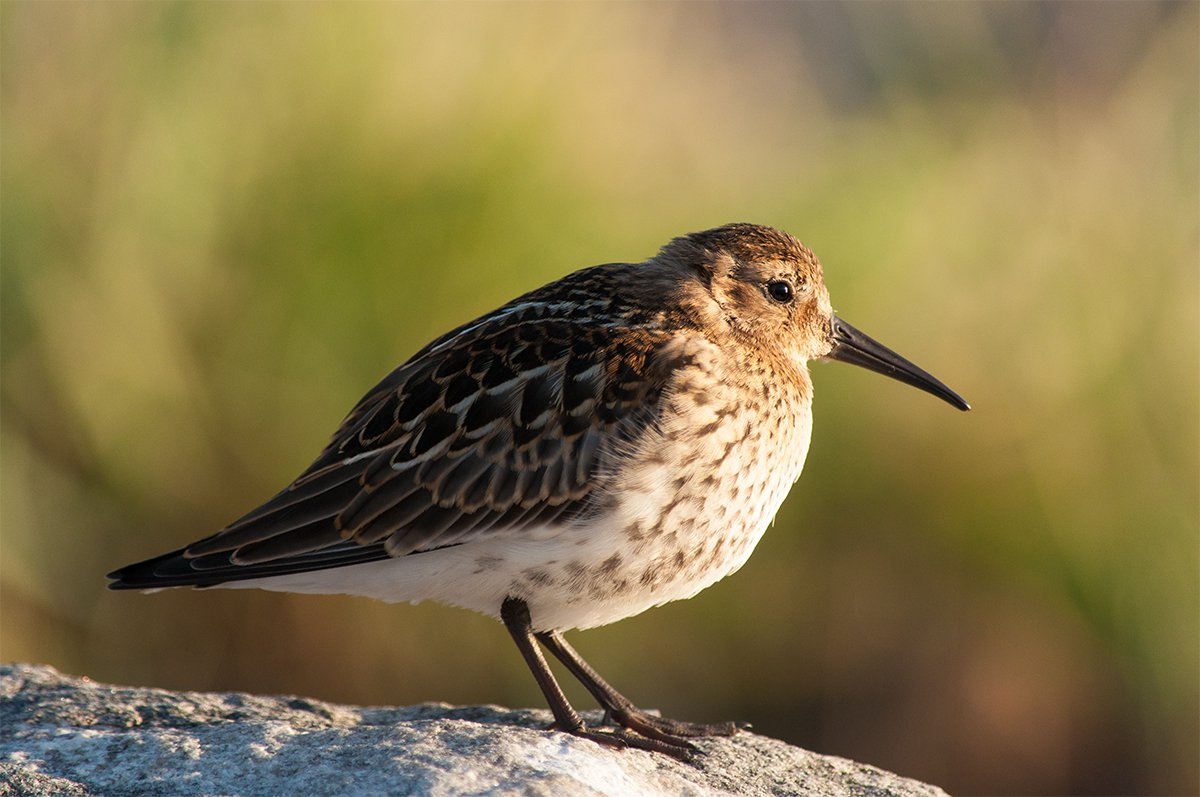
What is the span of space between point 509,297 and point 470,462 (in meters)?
3.34

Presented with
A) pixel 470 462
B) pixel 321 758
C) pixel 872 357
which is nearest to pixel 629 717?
pixel 470 462

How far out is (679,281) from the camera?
5133 millimetres

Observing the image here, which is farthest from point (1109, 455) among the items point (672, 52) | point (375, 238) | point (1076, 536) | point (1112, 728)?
point (375, 238)

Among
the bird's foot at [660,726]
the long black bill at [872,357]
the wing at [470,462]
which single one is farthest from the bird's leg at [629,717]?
the long black bill at [872,357]

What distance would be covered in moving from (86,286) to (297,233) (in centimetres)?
115

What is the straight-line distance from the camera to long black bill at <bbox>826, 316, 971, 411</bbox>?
566cm

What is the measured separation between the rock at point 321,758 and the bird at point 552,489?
26cm

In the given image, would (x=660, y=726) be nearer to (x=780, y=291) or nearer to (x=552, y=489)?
(x=552, y=489)

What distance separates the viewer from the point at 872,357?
5695mm

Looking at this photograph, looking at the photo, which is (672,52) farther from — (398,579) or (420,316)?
(398,579)

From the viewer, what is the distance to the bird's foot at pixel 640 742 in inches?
165

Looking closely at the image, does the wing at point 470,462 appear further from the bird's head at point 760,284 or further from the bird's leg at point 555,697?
the bird's head at point 760,284

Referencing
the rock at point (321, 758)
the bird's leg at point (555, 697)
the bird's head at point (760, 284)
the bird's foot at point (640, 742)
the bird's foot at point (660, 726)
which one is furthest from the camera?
the bird's head at point (760, 284)

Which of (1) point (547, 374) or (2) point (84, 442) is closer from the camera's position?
(1) point (547, 374)
